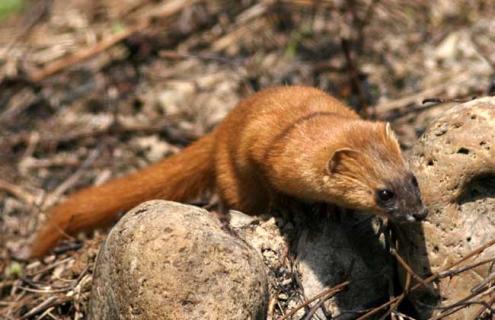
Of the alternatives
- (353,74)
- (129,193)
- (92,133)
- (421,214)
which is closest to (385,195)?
(421,214)

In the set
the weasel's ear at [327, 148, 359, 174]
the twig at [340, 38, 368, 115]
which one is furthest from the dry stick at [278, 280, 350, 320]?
the twig at [340, 38, 368, 115]

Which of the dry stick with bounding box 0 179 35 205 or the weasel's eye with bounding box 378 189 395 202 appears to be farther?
the dry stick with bounding box 0 179 35 205

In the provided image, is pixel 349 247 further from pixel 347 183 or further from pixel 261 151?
pixel 261 151

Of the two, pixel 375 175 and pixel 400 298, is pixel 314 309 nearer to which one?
pixel 400 298

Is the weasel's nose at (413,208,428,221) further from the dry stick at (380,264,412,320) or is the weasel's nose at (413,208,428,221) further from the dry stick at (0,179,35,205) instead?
the dry stick at (0,179,35,205)

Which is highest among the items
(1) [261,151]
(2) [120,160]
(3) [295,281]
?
(1) [261,151]

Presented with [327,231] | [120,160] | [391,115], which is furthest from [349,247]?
[120,160]
